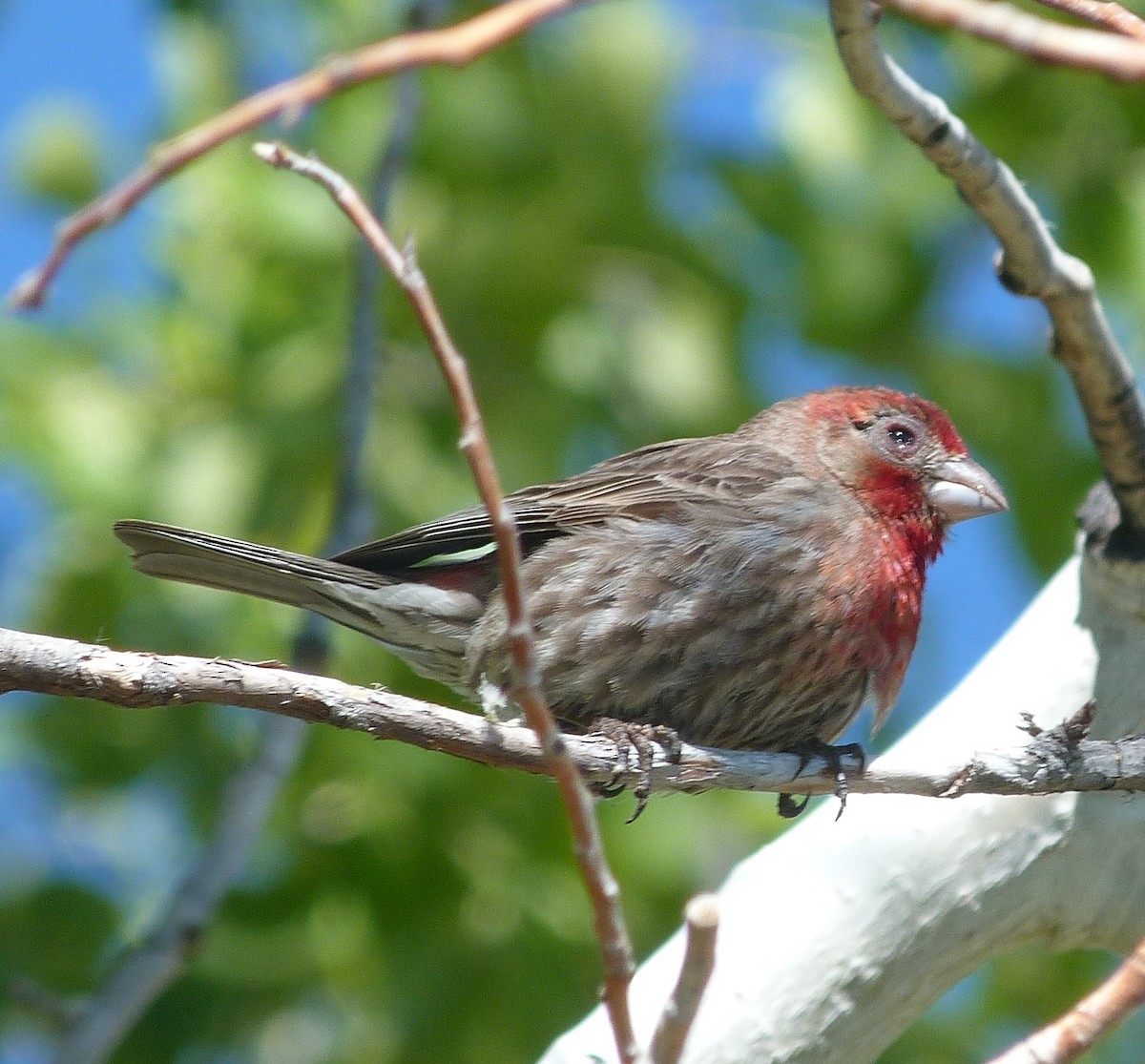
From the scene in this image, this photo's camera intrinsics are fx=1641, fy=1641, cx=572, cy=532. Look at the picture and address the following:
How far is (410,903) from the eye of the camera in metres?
5.67

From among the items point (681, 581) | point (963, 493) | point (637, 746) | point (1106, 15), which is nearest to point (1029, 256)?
point (963, 493)

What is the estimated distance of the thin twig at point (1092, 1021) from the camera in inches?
78.3

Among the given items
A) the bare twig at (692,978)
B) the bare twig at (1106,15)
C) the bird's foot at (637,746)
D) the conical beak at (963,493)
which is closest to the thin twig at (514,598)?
the bare twig at (692,978)

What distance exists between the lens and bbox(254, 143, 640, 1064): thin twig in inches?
85.3

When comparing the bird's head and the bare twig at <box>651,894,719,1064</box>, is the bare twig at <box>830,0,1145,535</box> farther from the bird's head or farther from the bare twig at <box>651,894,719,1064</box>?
the bare twig at <box>651,894,719,1064</box>

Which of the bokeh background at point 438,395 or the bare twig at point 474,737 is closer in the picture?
the bare twig at point 474,737

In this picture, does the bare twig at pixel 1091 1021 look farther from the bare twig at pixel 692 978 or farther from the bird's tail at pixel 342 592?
the bird's tail at pixel 342 592

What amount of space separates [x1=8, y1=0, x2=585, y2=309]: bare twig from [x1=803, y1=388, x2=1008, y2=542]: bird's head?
3392mm

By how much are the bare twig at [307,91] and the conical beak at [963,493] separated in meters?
3.56

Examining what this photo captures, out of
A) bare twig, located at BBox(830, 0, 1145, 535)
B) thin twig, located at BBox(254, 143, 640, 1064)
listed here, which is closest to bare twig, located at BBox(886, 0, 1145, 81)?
thin twig, located at BBox(254, 143, 640, 1064)

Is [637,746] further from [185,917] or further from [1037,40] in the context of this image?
[1037,40]

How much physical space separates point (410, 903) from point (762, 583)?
1.90 meters

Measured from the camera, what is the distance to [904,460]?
5.30 metres

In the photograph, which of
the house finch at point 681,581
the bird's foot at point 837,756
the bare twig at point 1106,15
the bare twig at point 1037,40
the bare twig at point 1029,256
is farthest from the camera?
the house finch at point 681,581
